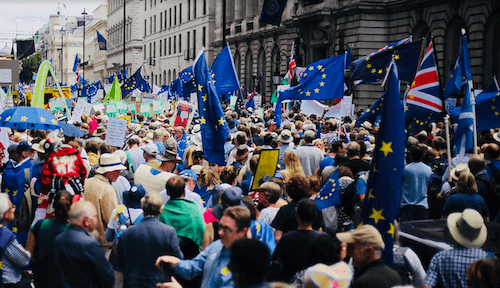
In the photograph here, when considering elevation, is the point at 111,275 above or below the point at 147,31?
below

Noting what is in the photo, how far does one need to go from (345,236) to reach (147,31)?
8625 centimetres

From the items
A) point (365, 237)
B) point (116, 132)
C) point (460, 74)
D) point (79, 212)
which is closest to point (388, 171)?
point (365, 237)

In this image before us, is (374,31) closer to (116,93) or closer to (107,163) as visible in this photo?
(116,93)

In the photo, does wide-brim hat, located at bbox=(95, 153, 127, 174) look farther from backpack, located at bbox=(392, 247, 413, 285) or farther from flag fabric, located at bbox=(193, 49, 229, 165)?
backpack, located at bbox=(392, 247, 413, 285)

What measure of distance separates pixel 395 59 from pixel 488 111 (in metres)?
1.83

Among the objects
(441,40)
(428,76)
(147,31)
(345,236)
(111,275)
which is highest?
(147,31)

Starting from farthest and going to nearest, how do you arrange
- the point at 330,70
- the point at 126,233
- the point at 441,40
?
the point at 441,40, the point at 330,70, the point at 126,233

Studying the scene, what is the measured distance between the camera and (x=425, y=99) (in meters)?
10.0

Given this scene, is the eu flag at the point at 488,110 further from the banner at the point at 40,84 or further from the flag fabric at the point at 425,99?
the banner at the point at 40,84

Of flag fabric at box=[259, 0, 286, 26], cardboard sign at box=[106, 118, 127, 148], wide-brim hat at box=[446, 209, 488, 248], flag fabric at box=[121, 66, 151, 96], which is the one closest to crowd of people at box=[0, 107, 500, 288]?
wide-brim hat at box=[446, 209, 488, 248]

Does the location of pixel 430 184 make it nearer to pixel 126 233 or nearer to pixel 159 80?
pixel 126 233

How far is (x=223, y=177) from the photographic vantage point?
7.86 m

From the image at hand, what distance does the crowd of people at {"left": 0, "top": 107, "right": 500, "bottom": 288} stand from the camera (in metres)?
4.52

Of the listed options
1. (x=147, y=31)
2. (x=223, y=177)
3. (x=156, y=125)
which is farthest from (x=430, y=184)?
(x=147, y=31)
